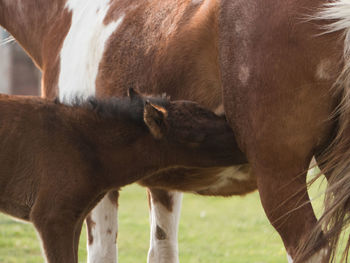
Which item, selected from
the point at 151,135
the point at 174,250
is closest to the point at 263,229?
the point at 174,250

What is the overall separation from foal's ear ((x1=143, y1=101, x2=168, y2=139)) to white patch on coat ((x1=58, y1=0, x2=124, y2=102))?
0.60 metres

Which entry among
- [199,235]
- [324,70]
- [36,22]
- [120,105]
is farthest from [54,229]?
[199,235]

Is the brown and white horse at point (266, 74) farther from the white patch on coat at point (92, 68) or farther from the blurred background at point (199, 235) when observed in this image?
the blurred background at point (199, 235)

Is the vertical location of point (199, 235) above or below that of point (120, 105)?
below

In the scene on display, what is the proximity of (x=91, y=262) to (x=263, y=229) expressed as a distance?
4.59 metres

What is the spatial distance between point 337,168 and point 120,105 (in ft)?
4.42

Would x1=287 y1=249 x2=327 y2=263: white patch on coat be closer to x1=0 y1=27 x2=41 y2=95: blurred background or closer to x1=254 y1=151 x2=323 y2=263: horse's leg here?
x1=254 y1=151 x2=323 y2=263: horse's leg

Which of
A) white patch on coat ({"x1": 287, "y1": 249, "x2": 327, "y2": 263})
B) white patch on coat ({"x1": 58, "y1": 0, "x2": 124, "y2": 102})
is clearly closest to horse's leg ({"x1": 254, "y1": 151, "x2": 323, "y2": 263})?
white patch on coat ({"x1": 287, "y1": 249, "x2": 327, "y2": 263})

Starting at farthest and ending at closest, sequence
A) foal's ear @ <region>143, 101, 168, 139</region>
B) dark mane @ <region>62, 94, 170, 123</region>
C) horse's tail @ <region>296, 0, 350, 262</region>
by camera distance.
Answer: dark mane @ <region>62, 94, 170, 123</region>
foal's ear @ <region>143, 101, 168, 139</region>
horse's tail @ <region>296, 0, 350, 262</region>

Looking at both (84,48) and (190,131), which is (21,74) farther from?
(190,131)

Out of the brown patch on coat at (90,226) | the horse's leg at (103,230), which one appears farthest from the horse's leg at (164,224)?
the brown patch on coat at (90,226)

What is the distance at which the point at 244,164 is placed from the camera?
441 cm

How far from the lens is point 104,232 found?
5.03 m

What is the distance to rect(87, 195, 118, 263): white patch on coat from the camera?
500cm
